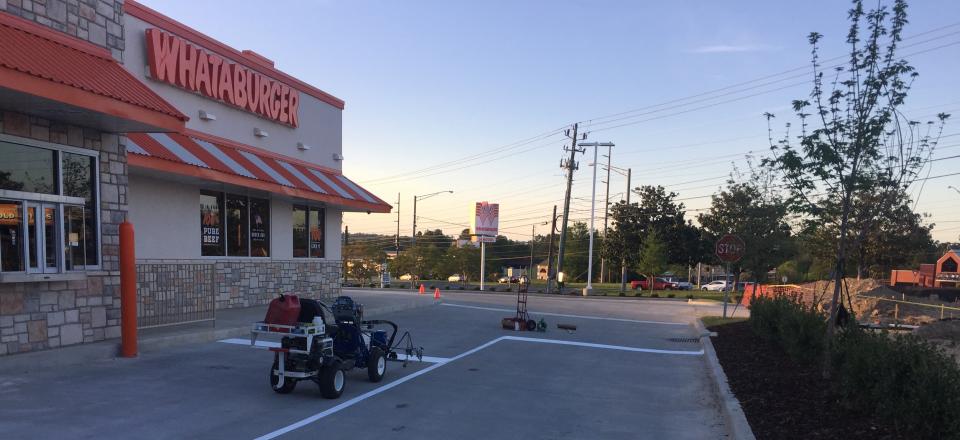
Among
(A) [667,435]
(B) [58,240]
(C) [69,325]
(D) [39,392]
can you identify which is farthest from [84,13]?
(A) [667,435]

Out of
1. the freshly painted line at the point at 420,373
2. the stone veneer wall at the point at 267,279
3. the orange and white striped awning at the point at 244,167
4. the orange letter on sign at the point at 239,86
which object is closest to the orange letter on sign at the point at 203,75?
the orange letter on sign at the point at 239,86

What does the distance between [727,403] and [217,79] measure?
564 inches

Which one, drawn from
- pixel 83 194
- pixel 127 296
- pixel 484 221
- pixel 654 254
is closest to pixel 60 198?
pixel 83 194

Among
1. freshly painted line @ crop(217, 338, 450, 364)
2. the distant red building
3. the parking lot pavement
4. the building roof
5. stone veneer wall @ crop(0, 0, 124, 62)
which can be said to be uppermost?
stone veneer wall @ crop(0, 0, 124, 62)

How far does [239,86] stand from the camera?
16.9 meters

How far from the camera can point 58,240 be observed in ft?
29.8

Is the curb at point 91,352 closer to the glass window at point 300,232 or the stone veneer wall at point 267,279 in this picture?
the stone veneer wall at point 267,279

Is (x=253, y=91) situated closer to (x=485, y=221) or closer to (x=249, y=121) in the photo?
(x=249, y=121)

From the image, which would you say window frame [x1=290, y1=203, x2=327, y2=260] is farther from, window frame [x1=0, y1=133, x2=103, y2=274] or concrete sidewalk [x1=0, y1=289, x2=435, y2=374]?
window frame [x1=0, y1=133, x2=103, y2=274]

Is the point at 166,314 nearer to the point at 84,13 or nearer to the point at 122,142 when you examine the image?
the point at 122,142

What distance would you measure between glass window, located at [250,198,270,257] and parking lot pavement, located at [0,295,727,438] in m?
6.65

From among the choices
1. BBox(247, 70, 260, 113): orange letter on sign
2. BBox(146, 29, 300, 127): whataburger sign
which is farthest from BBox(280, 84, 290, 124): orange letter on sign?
BBox(247, 70, 260, 113): orange letter on sign

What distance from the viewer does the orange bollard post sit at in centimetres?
941

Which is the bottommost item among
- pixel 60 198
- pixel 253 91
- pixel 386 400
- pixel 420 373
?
pixel 420 373
